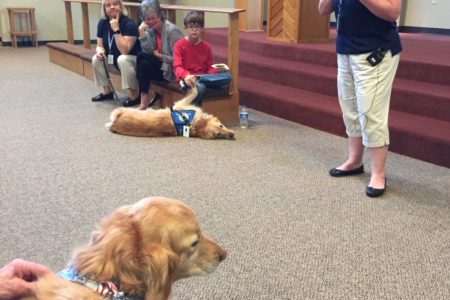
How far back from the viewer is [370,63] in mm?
2607

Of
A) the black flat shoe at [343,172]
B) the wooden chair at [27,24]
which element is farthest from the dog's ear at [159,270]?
the wooden chair at [27,24]

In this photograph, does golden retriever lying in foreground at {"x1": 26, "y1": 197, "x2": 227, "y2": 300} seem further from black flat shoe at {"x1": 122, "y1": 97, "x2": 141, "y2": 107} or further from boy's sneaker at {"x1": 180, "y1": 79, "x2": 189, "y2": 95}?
black flat shoe at {"x1": 122, "y1": 97, "x2": 141, "y2": 107}

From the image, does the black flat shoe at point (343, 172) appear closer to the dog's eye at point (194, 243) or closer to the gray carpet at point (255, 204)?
the gray carpet at point (255, 204)

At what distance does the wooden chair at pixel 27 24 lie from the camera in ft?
31.3

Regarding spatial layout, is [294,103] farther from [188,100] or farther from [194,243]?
[194,243]

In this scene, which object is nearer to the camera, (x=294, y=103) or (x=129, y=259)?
(x=129, y=259)

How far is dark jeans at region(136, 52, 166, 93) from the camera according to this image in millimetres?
4613

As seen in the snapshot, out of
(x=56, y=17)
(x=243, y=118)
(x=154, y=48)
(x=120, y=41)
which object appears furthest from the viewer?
(x=56, y=17)

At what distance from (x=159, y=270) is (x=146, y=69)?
148 inches

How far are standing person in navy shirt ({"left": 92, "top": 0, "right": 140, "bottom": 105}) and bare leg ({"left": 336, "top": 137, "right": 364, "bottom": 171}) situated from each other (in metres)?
2.54

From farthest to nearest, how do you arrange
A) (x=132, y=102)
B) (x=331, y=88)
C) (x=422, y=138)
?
1. (x=132, y=102)
2. (x=331, y=88)
3. (x=422, y=138)

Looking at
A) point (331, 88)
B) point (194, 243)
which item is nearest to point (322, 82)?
point (331, 88)

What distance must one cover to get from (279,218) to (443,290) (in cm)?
85

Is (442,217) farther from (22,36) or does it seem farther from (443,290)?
(22,36)
